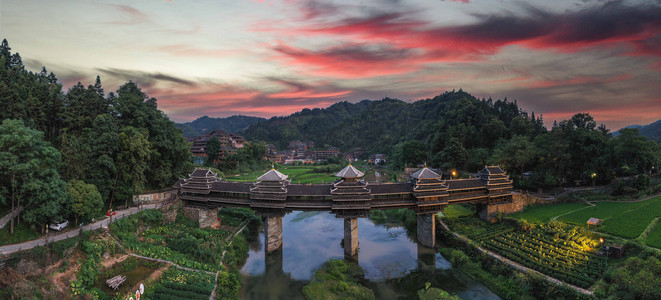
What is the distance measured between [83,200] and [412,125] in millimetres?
100702

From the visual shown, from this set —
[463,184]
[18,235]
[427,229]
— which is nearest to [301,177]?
[427,229]

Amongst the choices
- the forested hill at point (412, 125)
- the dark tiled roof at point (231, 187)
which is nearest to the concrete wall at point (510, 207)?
the forested hill at point (412, 125)

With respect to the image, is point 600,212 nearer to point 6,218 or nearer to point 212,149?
A: point 6,218

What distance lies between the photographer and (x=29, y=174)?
716 inches

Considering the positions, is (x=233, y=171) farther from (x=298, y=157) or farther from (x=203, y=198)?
(x=298, y=157)

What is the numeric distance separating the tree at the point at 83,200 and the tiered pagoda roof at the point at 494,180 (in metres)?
34.6

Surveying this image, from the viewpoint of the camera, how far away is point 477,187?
98.3 feet

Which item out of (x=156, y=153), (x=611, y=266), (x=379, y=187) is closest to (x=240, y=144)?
(x=156, y=153)

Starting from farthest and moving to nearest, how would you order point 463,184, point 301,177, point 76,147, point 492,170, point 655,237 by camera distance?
point 301,177, point 492,170, point 463,184, point 76,147, point 655,237

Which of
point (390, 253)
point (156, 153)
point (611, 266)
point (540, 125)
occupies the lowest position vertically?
point (390, 253)

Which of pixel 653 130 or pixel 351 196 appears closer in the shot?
pixel 351 196

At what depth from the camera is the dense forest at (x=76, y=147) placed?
18438mm

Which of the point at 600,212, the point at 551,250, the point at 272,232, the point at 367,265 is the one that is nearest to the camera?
the point at 551,250

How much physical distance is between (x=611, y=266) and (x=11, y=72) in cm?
5192
